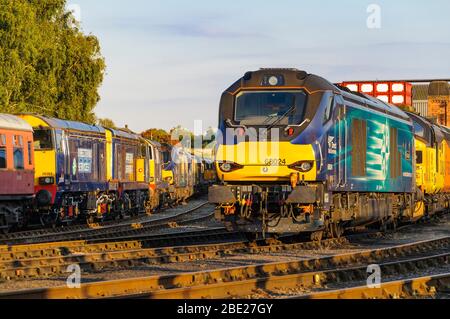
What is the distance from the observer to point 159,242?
64.6 ft

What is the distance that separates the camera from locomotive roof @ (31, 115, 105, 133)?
2647 centimetres

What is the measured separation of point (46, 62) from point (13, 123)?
70.0 feet

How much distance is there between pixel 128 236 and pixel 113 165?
9.68 meters

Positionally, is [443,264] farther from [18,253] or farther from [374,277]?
[18,253]

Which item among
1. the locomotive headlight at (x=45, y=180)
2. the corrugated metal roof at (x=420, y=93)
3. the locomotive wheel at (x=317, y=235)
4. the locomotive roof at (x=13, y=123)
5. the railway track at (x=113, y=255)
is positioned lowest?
the railway track at (x=113, y=255)

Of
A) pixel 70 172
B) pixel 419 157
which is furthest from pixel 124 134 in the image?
pixel 419 157

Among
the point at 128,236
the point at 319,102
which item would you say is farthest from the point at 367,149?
the point at 128,236

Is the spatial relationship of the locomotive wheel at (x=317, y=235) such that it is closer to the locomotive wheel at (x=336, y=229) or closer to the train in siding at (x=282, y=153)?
the train in siding at (x=282, y=153)

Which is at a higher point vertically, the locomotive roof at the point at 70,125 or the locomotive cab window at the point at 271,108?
the locomotive roof at the point at 70,125

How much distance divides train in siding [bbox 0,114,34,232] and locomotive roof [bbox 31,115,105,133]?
192 centimetres

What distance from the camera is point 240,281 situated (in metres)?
11.4

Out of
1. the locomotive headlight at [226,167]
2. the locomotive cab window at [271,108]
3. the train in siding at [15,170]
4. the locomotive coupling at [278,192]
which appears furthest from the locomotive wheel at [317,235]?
the train in siding at [15,170]

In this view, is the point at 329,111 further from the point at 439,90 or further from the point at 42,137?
the point at 439,90

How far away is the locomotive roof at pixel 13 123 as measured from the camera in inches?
899
